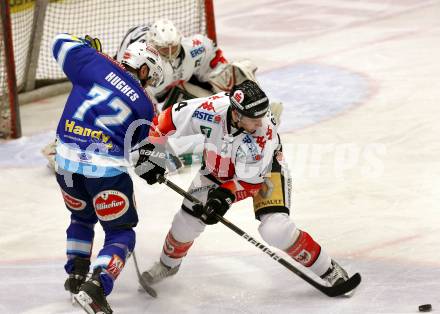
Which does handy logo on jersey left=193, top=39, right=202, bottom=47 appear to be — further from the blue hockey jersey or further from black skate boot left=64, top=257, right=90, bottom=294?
black skate boot left=64, top=257, right=90, bottom=294

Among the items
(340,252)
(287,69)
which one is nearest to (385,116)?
(287,69)

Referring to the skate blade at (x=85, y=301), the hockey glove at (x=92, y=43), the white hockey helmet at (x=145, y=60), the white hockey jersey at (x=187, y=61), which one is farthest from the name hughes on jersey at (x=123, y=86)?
the white hockey jersey at (x=187, y=61)

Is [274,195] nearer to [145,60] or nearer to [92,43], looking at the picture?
[145,60]

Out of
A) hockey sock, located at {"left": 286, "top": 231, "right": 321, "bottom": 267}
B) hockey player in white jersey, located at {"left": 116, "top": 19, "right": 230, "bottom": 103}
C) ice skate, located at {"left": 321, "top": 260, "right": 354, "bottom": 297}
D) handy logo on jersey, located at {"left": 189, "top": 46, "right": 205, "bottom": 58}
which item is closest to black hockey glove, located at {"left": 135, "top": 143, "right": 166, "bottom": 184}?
hockey sock, located at {"left": 286, "top": 231, "right": 321, "bottom": 267}

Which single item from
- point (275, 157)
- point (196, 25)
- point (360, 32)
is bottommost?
point (360, 32)

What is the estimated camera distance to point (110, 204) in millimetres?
3859

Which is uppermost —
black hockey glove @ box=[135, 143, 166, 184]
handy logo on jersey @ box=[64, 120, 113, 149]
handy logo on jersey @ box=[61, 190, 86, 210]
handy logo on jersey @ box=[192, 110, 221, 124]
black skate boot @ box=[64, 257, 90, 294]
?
handy logo on jersey @ box=[192, 110, 221, 124]

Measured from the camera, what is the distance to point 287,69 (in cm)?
784

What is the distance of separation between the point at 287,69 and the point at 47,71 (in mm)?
2000

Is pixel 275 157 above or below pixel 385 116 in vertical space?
above

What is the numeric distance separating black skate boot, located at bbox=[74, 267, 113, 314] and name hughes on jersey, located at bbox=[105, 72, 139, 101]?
31.4 inches

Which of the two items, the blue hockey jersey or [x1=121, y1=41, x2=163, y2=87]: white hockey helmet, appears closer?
the blue hockey jersey

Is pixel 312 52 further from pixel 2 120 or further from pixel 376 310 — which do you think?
pixel 376 310

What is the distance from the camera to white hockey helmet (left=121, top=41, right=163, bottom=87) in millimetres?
4055
